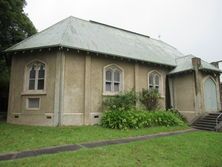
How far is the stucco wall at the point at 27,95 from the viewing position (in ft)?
38.9

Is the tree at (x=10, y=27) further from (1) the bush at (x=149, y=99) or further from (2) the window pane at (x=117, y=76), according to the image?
(1) the bush at (x=149, y=99)

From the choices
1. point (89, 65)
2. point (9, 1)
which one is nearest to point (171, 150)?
point (89, 65)

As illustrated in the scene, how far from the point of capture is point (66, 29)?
1406cm

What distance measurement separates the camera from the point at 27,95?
1246cm

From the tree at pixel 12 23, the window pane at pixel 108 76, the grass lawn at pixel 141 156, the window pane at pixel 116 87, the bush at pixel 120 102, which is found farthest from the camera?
the tree at pixel 12 23

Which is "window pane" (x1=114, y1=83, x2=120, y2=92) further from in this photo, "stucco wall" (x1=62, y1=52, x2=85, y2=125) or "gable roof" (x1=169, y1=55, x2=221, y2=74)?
"gable roof" (x1=169, y1=55, x2=221, y2=74)

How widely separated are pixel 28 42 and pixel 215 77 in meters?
15.6

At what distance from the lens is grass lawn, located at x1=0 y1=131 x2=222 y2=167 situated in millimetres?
5371

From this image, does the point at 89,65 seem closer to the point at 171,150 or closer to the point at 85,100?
the point at 85,100

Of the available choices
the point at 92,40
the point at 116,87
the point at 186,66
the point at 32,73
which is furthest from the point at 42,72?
the point at 186,66

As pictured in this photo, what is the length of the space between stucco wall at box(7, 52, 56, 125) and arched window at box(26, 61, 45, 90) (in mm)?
346

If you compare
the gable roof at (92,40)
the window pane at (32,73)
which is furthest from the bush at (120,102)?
the window pane at (32,73)

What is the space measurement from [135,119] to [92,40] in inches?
273

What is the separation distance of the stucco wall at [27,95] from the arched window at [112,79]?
3.93m
